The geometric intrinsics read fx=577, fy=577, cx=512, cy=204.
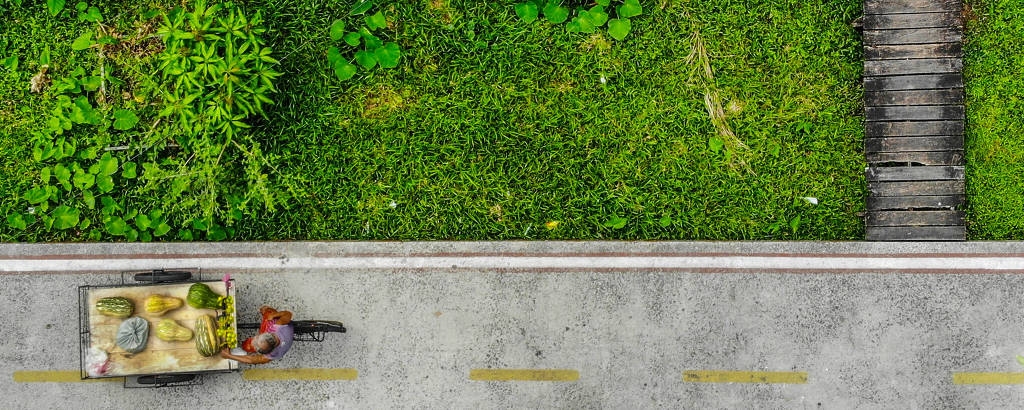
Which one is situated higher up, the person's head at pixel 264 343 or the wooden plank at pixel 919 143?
the wooden plank at pixel 919 143

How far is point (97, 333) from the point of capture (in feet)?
15.3

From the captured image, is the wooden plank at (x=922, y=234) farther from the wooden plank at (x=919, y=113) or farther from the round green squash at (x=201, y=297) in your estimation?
the round green squash at (x=201, y=297)

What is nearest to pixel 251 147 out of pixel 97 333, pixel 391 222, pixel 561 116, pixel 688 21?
pixel 391 222

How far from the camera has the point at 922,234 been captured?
5141mm

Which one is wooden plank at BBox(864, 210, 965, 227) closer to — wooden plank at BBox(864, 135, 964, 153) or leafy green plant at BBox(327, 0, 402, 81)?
wooden plank at BBox(864, 135, 964, 153)

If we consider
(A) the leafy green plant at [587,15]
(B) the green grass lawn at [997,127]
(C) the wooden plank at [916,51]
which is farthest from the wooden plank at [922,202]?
(A) the leafy green plant at [587,15]

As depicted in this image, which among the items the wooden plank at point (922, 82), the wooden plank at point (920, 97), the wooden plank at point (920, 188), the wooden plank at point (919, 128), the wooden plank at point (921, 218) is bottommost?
the wooden plank at point (921, 218)

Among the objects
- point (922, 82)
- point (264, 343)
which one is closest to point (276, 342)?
point (264, 343)

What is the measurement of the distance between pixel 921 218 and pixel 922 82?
122 cm

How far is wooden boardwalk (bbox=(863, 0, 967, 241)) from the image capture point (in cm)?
516

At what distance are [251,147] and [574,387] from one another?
12.1 feet

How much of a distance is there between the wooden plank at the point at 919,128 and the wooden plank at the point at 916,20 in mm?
869

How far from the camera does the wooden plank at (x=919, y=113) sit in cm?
517

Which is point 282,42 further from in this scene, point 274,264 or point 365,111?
point 274,264
